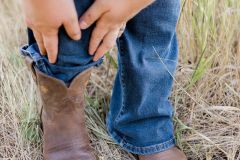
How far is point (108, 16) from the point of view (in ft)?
3.18

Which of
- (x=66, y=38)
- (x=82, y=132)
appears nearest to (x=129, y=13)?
(x=66, y=38)

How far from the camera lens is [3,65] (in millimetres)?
1650

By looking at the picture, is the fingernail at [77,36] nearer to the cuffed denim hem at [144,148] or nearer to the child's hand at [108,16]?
the child's hand at [108,16]

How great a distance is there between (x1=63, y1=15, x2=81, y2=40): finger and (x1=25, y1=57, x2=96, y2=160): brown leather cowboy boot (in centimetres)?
17

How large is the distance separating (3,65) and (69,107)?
0.53m

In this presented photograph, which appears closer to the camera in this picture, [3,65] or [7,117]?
[7,117]

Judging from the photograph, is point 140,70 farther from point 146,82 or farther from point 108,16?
point 108,16

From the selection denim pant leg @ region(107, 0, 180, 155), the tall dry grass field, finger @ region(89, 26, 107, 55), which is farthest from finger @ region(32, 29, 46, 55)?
the tall dry grass field

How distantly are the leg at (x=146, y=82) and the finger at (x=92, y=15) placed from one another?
0.18m

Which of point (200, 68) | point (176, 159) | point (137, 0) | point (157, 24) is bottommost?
point (176, 159)

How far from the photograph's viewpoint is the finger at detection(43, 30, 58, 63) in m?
0.97

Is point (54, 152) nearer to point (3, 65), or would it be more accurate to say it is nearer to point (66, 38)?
point (66, 38)

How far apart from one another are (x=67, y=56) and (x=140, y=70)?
0.24 meters

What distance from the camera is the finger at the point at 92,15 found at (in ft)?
3.13
